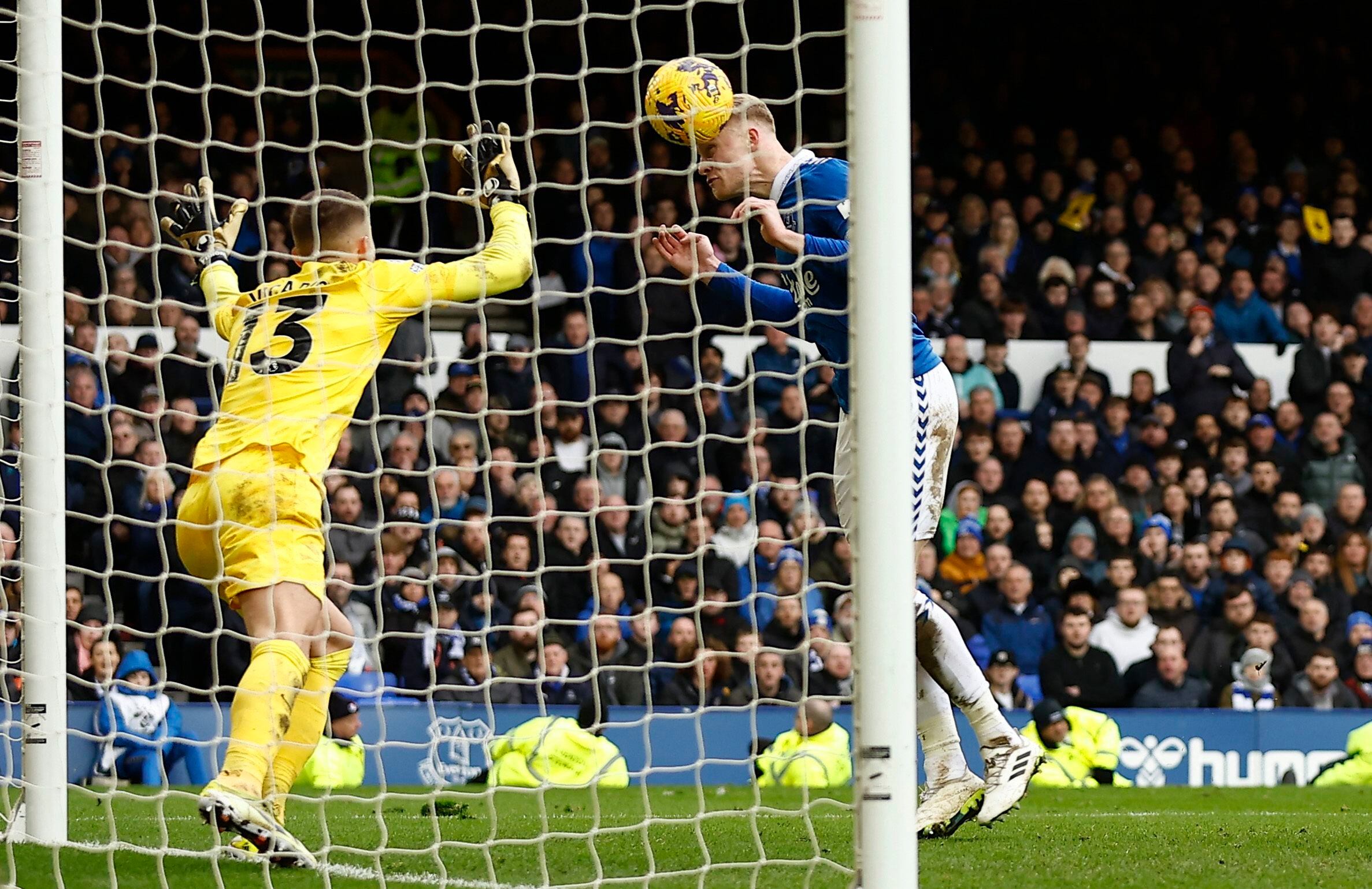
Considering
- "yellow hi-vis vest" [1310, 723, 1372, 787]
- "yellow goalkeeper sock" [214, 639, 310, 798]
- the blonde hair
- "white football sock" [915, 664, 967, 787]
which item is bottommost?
"yellow hi-vis vest" [1310, 723, 1372, 787]

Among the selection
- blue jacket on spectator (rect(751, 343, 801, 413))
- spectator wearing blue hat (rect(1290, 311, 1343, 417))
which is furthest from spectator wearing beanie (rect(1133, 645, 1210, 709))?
spectator wearing blue hat (rect(1290, 311, 1343, 417))

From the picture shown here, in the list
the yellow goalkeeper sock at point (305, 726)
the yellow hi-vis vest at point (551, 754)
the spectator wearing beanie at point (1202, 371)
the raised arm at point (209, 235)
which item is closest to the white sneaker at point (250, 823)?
the yellow goalkeeper sock at point (305, 726)

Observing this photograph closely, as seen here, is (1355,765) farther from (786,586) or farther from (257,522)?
(257,522)

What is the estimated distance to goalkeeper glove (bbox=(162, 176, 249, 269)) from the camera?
539 centimetres

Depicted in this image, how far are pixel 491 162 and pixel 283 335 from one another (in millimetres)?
749

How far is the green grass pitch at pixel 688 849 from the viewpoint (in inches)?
172

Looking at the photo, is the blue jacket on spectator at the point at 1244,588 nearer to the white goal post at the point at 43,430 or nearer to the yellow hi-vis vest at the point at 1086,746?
the yellow hi-vis vest at the point at 1086,746

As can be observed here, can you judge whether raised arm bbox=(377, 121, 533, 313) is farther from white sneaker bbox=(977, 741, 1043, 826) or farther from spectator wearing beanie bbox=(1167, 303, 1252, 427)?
spectator wearing beanie bbox=(1167, 303, 1252, 427)

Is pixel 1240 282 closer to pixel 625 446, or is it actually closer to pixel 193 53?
pixel 625 446

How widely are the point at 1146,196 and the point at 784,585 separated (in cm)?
456

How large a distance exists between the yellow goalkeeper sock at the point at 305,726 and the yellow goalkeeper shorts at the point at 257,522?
0.92ft

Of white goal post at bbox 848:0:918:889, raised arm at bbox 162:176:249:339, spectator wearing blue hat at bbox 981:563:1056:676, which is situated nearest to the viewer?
white goal post at bbox 848:0:918:889

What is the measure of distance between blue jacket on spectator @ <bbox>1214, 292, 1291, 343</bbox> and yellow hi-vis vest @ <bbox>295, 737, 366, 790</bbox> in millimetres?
6417

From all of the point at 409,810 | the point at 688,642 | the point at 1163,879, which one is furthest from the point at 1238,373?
the point at 1163,879
